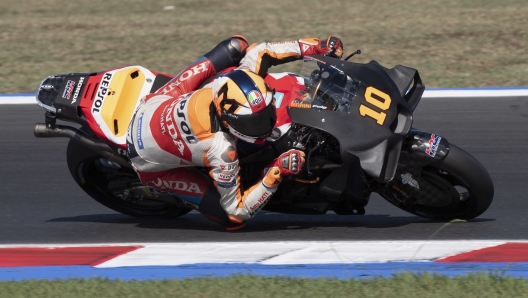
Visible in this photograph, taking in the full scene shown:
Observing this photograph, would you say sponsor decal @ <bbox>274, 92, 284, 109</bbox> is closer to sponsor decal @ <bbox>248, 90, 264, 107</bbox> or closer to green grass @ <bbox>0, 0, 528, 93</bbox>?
sponsor decal @ <bbox>248, 90, 264, 107</bbox>

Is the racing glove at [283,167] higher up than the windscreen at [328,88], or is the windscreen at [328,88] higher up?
the windscreen at [328,88]

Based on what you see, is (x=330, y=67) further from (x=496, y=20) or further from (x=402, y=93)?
(x=496, y=20)

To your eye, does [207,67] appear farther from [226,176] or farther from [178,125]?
[226,176]

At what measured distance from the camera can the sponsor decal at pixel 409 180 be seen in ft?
14.4

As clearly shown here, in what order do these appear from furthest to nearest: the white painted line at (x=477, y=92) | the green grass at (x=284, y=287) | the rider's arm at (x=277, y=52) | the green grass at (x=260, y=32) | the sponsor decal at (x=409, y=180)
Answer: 1. the green grass at (x=260, y=32)
2. the white painted line at (x=477, y=92)
3. the rider's arm at (x=277, y=52)
4. the sponsor decal at (x=409, y=180)
5. the green grass at (x=284, y=287)

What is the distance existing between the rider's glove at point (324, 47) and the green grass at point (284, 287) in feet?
4.46

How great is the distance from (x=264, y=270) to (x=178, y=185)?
33.0 inches

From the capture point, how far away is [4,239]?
4961 mm

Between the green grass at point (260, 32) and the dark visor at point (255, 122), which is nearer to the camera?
the dark visor at point (255, 122)

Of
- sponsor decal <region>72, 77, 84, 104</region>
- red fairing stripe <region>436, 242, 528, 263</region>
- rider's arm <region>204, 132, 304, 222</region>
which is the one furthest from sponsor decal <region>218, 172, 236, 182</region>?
red fairing stripe <region>436, 242, 528, 263</region>

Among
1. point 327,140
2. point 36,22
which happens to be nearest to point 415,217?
point 327,140

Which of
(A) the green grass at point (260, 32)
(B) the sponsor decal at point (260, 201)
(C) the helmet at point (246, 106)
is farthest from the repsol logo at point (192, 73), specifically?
(A) the green grass at point (260, 32)

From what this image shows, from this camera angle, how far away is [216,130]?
4.24m

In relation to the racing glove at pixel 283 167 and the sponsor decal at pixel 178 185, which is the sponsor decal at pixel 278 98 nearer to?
the racing glove at pixel 283 167
